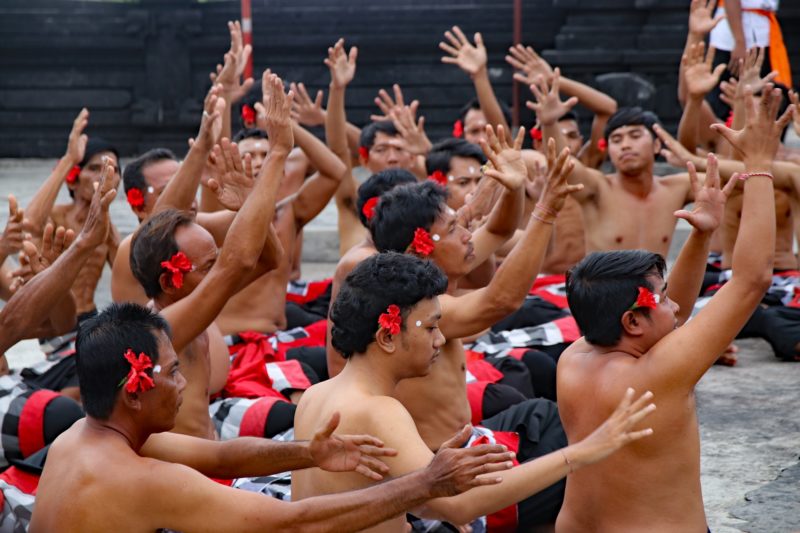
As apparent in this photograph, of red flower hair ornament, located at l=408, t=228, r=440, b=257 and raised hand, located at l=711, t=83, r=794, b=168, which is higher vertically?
raised hand, located at l=711, t=83, r=794, b=168

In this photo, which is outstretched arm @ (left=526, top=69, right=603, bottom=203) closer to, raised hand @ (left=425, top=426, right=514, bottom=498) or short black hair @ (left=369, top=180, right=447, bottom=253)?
short black hair @ (left=369, top=180, right=447, bottom=253)

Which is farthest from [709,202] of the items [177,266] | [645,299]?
[177,266]

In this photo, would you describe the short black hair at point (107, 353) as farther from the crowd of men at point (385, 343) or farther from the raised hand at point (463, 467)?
the raised hand at point (463, 467)

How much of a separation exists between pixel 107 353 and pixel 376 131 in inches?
168

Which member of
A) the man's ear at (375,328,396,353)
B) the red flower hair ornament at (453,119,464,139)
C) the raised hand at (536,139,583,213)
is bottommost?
the red flower hair ornament at (453,119,464,139)

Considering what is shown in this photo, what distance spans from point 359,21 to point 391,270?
1017cm

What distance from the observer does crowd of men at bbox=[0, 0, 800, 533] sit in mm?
2961

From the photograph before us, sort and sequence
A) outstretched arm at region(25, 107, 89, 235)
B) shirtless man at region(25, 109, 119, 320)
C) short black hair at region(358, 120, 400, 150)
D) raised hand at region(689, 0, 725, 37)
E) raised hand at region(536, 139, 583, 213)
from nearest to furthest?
raised hand at region(536, 139, 583, 213)
outstretched arm at region(25, 107, 89, 235)
shirtless man at region(25, 109, 119, 320)
raised hand at region(689, 0, 725, 37)
short black hair at region(358, 120, 400, 150)

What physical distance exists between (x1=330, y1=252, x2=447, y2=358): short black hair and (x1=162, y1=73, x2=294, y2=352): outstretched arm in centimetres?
47

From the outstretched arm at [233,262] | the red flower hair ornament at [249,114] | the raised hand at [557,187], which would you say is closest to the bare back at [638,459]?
the raised hand at [557,187]

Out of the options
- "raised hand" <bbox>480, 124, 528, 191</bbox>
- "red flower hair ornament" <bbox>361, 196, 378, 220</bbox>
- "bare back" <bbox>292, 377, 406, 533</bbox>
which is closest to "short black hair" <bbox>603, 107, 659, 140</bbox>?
"red flower hair ornament" <bbox>361, 196, 378, 220</bbox>

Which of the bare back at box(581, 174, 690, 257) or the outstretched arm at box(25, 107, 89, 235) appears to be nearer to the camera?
the outstretched arm at box(25, 107, 89, 235)

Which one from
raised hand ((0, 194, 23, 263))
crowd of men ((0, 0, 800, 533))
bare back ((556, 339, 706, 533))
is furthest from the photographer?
raised hand ((0, 194, 23, 263))

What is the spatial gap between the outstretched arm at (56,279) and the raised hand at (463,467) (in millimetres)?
1582
